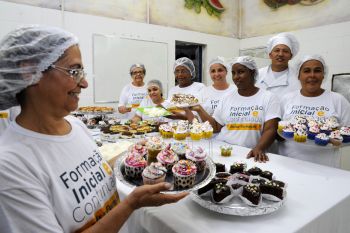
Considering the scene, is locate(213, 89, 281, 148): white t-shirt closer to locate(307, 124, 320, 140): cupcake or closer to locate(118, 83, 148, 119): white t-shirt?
locate(307, 124, 320, 140): cupcake

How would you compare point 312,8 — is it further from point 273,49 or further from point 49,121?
point 49,121

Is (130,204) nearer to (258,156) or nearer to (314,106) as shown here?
(258,156)

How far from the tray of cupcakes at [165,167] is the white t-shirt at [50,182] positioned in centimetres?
24

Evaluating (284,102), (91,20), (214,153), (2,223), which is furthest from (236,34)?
(2,223)

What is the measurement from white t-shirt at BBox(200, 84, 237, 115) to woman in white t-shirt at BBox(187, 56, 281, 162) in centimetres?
66

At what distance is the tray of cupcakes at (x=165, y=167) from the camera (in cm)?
136

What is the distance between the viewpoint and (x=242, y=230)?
119 centimetres

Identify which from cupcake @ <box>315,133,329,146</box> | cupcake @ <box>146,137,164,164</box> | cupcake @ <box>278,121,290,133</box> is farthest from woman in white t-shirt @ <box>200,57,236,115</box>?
cupcake @ <box>146,137,164,164</box>

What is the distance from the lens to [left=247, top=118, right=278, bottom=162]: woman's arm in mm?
2205

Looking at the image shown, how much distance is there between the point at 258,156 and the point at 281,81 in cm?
157

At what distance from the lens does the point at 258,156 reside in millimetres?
2209

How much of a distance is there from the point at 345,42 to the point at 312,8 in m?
1.17

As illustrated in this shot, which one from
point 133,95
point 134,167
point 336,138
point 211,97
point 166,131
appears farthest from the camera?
point 133,95

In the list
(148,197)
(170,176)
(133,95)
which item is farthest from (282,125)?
(133,95)
